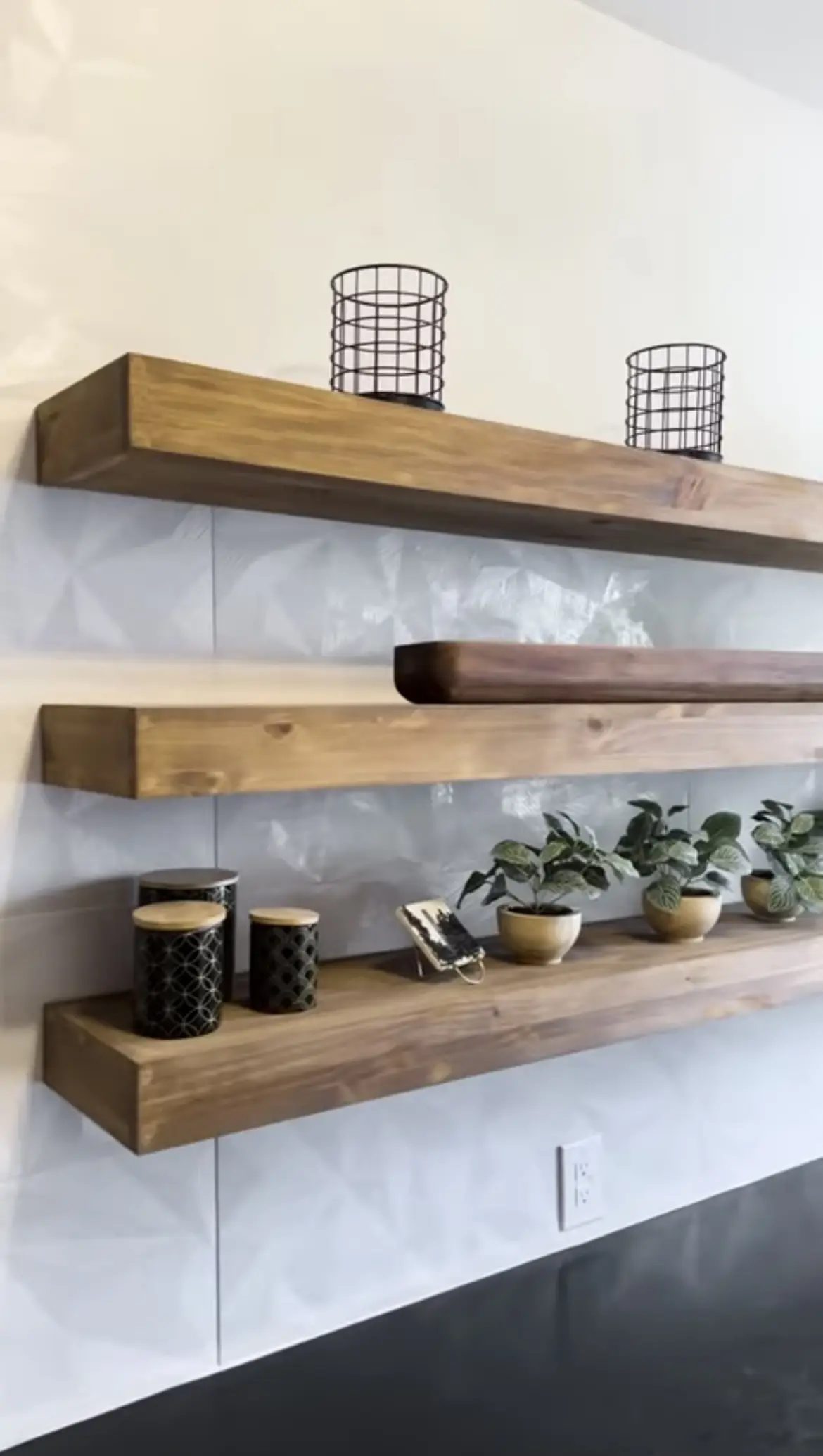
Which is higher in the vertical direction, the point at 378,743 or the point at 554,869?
the point at 378,743

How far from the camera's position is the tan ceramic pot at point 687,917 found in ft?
4.29

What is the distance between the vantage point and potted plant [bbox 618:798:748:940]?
1.31 m

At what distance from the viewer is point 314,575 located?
47.2 inches

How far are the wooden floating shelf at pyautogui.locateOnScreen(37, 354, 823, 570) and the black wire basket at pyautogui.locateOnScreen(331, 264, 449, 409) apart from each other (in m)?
0.14

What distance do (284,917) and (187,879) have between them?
0.09 m

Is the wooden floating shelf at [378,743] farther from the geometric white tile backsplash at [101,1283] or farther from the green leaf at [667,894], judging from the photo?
the geometric white tile backsplash at [101,1283]

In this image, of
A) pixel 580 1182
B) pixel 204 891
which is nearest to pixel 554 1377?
pixel 580 1182

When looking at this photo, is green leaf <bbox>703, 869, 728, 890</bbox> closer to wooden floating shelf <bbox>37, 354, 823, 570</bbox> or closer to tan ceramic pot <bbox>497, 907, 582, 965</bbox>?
tan ceramic pot <bbox>497, 907, 582, 965</bbox>

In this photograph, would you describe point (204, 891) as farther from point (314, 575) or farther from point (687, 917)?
point (687, 917)

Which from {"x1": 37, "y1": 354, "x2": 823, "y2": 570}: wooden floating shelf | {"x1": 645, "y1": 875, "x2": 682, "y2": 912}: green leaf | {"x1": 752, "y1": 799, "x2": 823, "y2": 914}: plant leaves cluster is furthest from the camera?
{"x1": 752, "y1": 799, "x2": 823, "y2": 914}: plant leaves cluster

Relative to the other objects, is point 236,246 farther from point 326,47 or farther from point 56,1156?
point 56,1156

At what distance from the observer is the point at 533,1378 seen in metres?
1.14

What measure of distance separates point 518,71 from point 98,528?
760 mm

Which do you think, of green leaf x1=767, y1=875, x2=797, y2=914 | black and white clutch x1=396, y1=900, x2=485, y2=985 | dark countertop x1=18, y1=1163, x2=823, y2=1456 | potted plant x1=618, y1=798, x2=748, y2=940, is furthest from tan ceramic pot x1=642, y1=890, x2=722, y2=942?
dark countertop x1=18, y1=1163, x2=823, y2=1456
